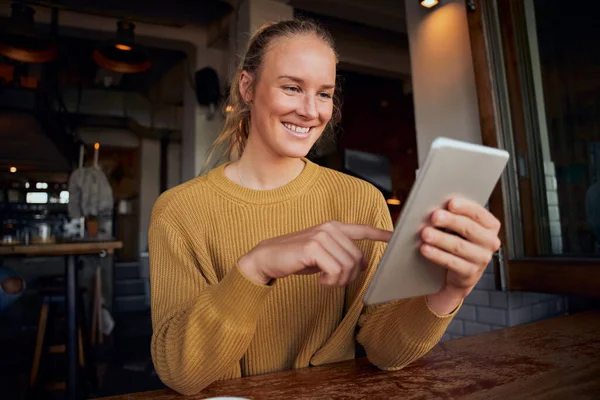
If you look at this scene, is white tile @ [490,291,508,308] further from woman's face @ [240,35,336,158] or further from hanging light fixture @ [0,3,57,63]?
hanging light fixture @ [0,3,57,63]

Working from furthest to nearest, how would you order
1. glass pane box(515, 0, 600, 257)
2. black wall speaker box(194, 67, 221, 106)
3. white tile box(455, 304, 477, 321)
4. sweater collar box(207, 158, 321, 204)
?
black wall speaker box(194, 67, 221, 106) < white tile box(455, 304, 477, 321) < glass pane box(515, 0, 600, 257) < sweater collar box(207, 158, 321, 204)

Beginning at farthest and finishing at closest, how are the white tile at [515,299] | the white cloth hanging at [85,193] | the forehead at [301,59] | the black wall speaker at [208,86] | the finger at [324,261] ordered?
the white cloth hanging at [85,193] → the black wall speaker at [208,86] → the white tile at [515,299] → the forehead at [301,59] → the finger at [324,261]

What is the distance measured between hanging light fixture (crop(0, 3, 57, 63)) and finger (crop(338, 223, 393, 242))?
3693mm

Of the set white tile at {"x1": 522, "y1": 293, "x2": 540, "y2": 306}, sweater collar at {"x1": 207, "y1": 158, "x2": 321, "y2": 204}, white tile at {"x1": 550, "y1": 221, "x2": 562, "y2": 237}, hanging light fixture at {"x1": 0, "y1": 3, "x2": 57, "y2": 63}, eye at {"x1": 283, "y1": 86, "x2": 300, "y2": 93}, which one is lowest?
white tile at {"x1": 522, "y1": 293, "x2": 540, "y2": 306}

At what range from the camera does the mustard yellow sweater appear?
0.73 m

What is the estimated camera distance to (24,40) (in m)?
3.58

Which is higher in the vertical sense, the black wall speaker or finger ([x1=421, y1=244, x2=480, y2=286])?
the black wall speaker

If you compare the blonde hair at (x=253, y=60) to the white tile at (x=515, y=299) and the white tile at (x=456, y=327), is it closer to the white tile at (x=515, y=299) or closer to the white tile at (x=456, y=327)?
the white tile at (x=515, y=299)

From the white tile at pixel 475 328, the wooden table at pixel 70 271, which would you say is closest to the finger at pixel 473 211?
the white tile at pixel 475 328

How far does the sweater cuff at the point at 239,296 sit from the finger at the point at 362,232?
16 cm

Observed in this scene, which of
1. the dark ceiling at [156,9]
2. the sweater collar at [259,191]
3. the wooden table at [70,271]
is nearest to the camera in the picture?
the sweater collar at [259,191]

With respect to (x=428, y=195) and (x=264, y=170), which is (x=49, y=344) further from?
(x=428, y=195)

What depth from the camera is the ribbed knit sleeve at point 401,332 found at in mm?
790

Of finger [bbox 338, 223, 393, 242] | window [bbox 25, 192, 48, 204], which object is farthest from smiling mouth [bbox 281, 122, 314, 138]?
window [bbox 25, 192, 48, 204]
